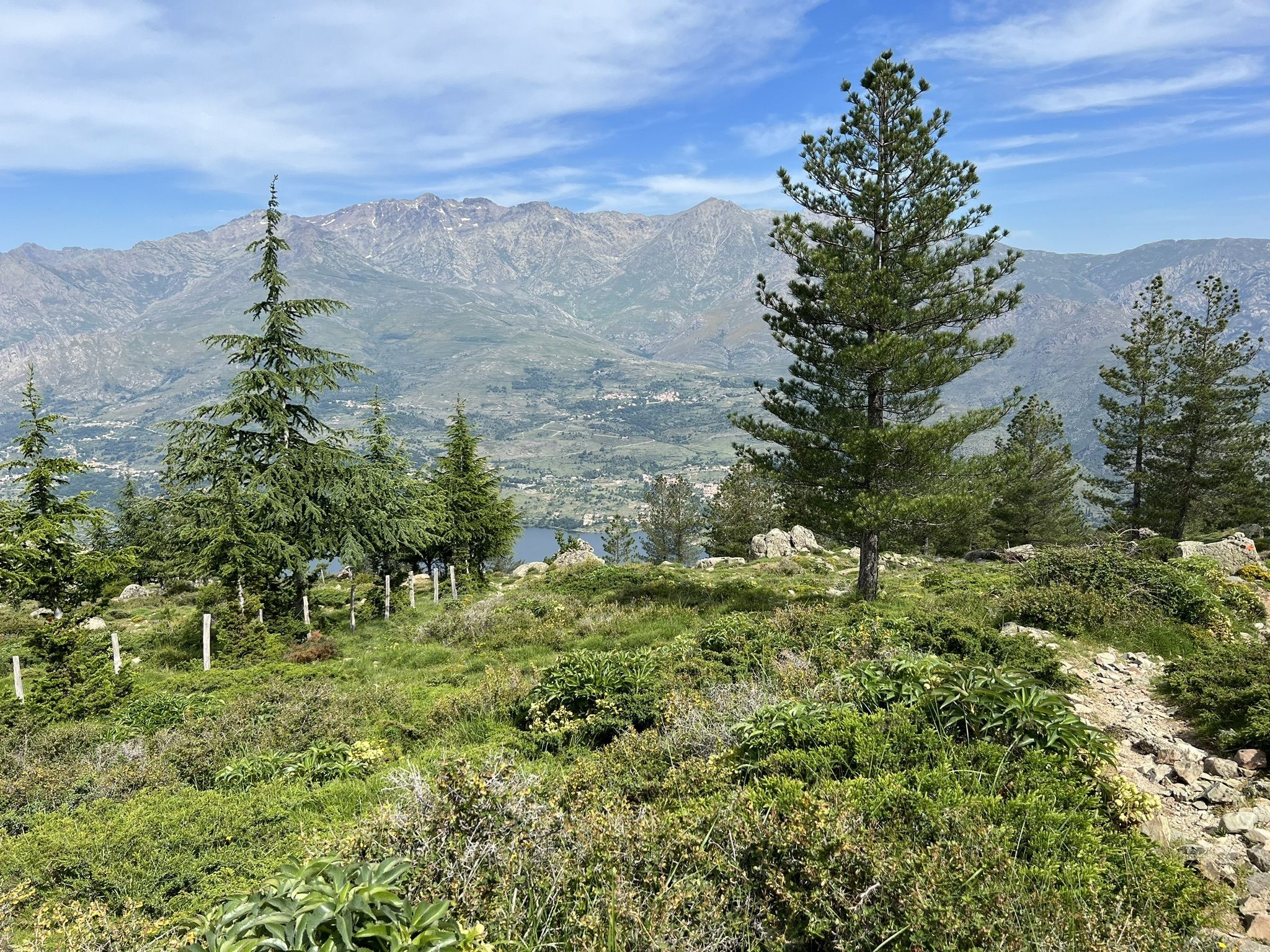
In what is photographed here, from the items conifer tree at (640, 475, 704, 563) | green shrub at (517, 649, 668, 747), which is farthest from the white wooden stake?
conifer tree at (640, 475, 704, 563)

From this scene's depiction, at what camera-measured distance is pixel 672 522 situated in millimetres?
50969

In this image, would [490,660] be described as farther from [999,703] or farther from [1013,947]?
[1013,947]

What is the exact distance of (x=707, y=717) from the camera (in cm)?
701

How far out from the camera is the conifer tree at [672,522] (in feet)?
166

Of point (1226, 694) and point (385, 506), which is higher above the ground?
point (385, 506)

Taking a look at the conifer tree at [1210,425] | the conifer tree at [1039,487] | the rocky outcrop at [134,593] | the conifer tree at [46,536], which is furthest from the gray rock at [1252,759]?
the rocky outcrop at [134,593]

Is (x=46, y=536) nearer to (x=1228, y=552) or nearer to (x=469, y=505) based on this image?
(x=469, y=505)

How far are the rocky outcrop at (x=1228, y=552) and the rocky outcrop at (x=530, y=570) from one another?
24.0 meters

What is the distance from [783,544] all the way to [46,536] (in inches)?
1100

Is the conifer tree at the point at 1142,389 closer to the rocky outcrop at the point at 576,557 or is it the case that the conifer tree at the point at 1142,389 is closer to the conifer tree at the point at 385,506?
→ the rocky outcrop at the point at 576,557

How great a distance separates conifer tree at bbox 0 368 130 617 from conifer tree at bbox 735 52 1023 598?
14809mm

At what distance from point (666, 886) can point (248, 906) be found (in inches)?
91.8

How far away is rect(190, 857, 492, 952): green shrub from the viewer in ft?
9.97

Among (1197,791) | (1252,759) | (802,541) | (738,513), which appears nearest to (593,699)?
(1197,791)
